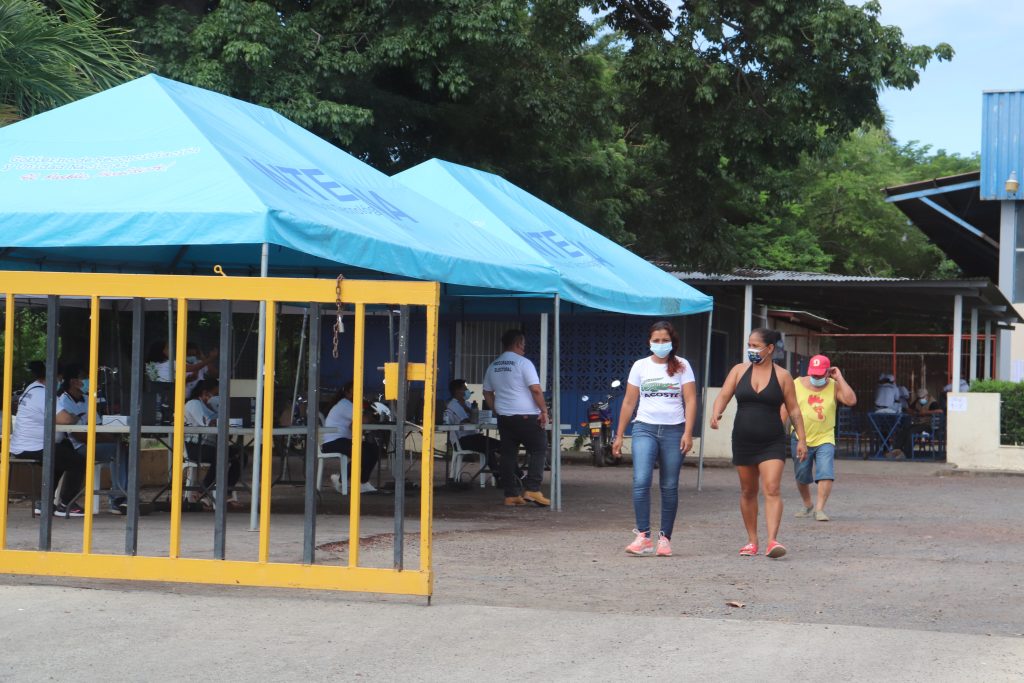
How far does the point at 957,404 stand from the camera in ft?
70.0

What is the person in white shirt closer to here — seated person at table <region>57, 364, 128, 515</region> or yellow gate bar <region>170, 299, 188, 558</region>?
seated person at table <region>57, 364, 128, 515</region>

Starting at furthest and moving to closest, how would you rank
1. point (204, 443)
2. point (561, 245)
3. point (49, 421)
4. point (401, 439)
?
point (561, 245) < point (204, 443) < point (49, 421) < point (401, 439)

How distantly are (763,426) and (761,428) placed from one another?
2 centimetres

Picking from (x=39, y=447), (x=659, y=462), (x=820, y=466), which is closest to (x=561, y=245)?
(x=820, y=466)

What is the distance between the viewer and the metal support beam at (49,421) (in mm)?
7684

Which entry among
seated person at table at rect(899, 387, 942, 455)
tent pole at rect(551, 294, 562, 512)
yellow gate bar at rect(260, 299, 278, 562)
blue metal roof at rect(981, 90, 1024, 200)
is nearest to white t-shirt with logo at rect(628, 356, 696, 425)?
tent pole at rect(551, 294, 562, 512)

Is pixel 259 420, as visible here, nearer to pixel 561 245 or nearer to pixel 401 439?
pixel 401 439

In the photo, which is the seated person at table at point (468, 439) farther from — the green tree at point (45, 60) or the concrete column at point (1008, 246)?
the concrete column at point (1008, 246)

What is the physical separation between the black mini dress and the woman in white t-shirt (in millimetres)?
383

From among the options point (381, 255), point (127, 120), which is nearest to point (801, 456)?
point (381, 255)

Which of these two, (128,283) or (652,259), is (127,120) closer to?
(128,283)

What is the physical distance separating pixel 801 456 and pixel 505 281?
2.95 metres

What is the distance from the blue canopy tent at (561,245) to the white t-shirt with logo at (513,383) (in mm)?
353

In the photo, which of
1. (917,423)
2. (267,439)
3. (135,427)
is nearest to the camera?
(267,439)
